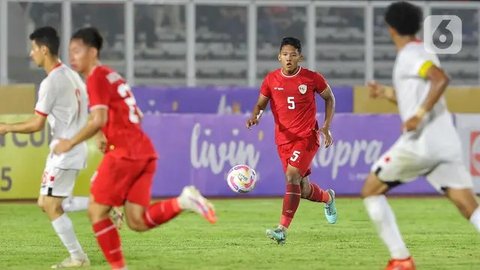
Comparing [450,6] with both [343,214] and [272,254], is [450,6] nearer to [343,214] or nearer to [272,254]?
[343,214]

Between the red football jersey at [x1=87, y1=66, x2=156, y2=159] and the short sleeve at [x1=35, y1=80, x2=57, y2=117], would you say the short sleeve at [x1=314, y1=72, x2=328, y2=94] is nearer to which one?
the short sleeve at [x1=35, y1=80, x2=57, y2=117]

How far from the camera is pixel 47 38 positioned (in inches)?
414

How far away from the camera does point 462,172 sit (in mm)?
9312

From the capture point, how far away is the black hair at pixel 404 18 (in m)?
9.27

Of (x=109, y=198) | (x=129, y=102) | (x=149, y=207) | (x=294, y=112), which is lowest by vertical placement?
(x=149, y=207)

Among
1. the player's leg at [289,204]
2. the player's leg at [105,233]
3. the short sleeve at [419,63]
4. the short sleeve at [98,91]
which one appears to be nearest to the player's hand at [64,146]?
the short sleeve at [98,91]

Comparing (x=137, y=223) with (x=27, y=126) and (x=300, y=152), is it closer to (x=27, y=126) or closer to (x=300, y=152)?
(x=27, y=126)

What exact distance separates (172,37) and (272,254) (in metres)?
15.6

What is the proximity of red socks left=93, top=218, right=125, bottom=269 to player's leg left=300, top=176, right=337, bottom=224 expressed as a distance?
180 inches

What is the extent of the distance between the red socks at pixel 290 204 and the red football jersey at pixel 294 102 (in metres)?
0.54

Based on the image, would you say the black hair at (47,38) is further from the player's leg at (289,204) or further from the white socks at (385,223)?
the player's leg at (289,204)

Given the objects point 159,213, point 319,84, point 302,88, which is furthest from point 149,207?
point 319,84

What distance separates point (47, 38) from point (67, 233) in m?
1.64

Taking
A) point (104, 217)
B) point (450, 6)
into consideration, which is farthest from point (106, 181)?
point (450, 6)
